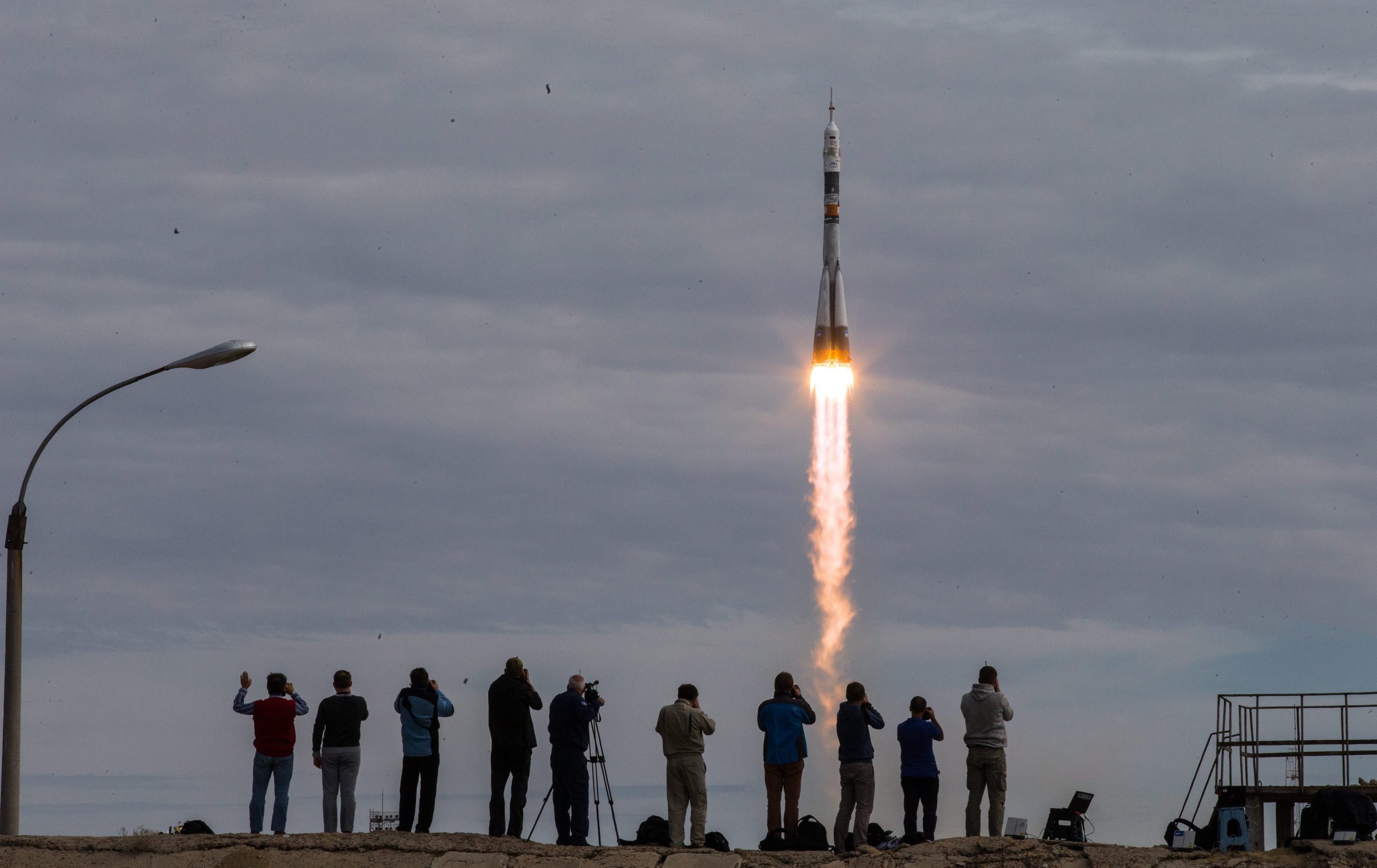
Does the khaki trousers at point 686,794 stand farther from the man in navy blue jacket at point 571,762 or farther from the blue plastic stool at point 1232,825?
the blue plastic stool at point 1232,825

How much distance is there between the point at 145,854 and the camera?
22.9 meters

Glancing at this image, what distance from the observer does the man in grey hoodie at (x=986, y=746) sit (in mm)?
22594

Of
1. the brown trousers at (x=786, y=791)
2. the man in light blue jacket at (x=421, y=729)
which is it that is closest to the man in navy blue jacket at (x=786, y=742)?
the brown trousers at (x=786, y=791)

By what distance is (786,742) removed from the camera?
22.7 m

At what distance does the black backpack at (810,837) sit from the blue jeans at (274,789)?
668cm

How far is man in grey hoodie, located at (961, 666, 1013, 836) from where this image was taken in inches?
890

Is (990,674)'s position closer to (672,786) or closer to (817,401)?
(672,786)

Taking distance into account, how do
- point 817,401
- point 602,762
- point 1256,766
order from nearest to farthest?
1. point 602,762
2. point 1256,766
3. point 817,401

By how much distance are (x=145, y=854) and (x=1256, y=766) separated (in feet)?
58.4

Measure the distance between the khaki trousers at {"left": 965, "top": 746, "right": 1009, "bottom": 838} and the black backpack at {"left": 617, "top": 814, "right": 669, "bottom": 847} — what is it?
4.07 m

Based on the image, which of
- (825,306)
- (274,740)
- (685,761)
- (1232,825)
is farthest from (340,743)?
(825,306)

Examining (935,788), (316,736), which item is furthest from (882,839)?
(316,736)

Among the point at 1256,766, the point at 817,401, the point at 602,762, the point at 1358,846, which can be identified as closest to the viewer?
the point at 1358,846

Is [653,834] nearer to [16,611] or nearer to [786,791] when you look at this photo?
[786,791]
